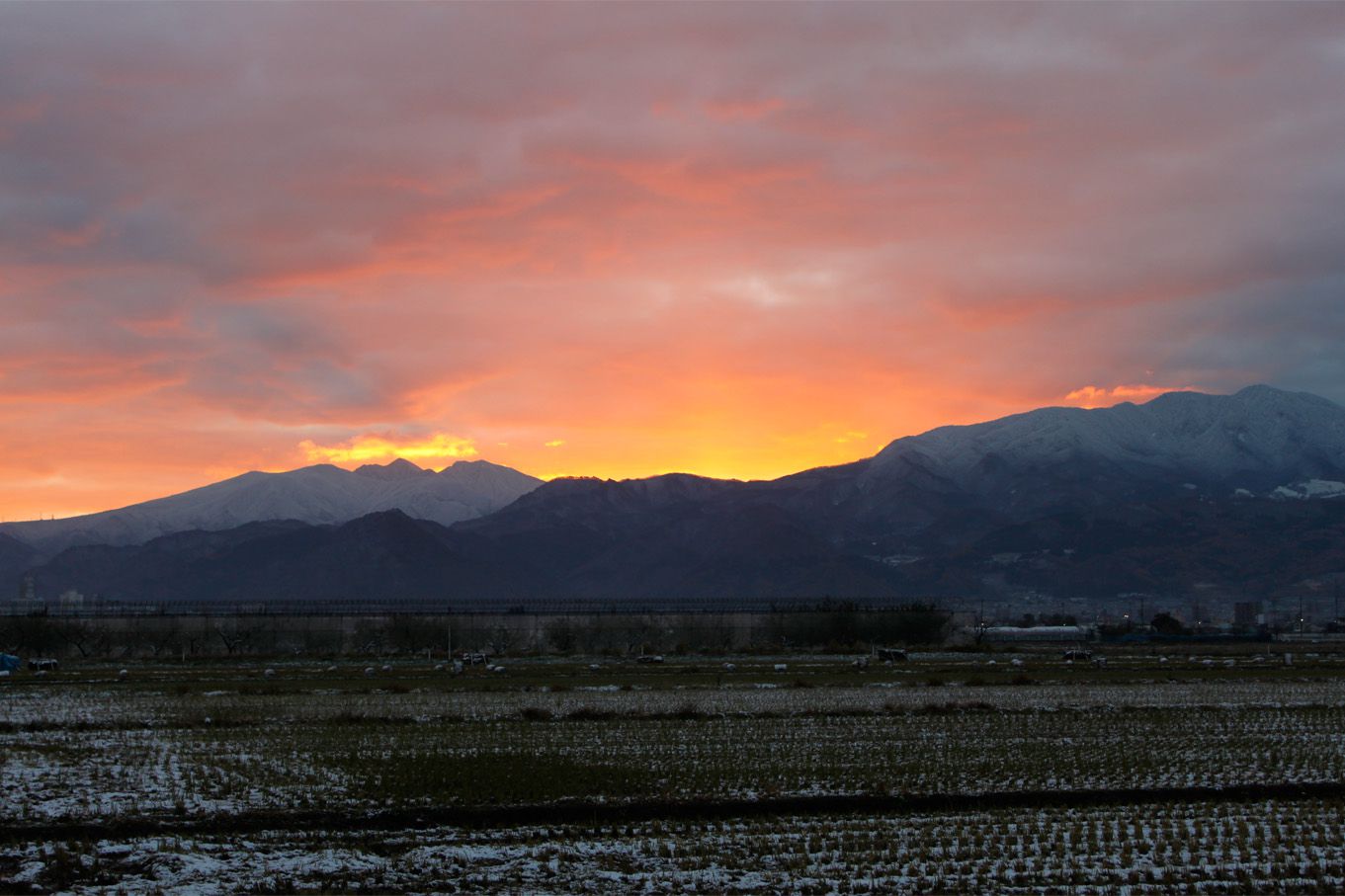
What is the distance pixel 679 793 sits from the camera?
29750 millimetres

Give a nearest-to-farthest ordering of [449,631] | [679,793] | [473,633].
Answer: [679,793] → [449,631] → [473,633]

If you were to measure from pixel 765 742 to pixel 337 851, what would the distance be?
18293mm

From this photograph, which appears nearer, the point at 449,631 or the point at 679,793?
the point at 679,793

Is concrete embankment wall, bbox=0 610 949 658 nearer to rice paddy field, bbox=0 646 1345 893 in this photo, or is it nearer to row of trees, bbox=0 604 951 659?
row of trees, bbox=0 604 951 659

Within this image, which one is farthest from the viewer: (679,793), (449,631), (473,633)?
(473,633)

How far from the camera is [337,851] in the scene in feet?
77.5

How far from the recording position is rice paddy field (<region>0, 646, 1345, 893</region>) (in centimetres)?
2186

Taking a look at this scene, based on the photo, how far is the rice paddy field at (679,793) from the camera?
71.7ft

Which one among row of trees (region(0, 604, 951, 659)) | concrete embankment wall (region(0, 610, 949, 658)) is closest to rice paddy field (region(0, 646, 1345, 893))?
row of trees (region(0, 604, 951, 659))

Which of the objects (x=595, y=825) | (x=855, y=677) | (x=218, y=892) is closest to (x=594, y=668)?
(x=855, y=677)

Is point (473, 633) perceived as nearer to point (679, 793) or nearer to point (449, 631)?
point (449, 631)

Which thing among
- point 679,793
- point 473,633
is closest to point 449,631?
point 473,633

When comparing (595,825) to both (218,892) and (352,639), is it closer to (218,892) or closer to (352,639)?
(218,892)

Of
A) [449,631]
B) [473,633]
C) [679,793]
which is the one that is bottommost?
[473,633]
